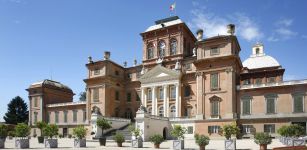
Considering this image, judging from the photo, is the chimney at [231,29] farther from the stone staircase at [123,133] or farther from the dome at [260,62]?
the stone staircase at [123,133]

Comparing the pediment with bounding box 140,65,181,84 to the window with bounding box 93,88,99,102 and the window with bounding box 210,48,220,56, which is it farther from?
the window with bounding box 93,88,99,102

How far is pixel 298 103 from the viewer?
37344 mm

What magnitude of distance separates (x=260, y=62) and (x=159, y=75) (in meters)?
18.8

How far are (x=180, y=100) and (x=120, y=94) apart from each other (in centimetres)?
1236

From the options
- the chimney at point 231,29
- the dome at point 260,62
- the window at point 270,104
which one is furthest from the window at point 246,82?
the chimney at point 231,29

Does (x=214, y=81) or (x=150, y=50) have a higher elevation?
(x=150, y=50)

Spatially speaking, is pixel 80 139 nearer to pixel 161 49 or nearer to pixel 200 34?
pixel 200 34

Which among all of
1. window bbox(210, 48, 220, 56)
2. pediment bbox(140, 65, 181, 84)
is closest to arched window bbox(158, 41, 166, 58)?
pediment bbox(140, 65, 181, 84)

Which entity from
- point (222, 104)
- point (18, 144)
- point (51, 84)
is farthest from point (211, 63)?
point (51, 84)

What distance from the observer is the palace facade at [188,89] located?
1554 inches

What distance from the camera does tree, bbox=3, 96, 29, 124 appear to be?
228 ft

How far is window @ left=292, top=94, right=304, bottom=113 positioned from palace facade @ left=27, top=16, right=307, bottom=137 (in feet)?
0.35

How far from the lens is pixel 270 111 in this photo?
128 ft

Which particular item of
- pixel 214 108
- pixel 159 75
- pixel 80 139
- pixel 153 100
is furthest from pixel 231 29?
pixel 80 139
